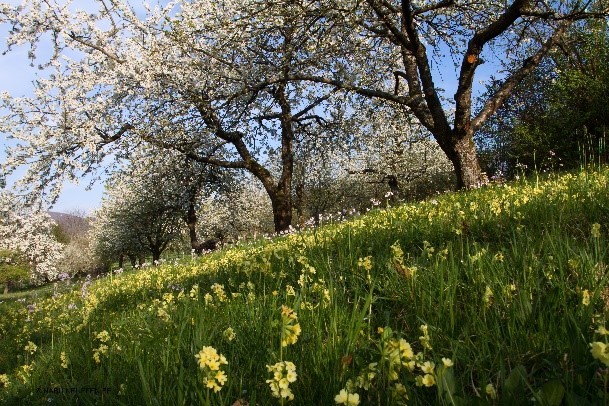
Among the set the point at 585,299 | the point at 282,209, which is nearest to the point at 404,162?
the point at 282,209

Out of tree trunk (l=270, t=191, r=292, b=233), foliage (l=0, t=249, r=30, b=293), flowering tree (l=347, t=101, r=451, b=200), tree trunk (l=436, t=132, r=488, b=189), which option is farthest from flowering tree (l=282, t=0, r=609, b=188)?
foliage (l=0, t=249, r=30, b=293)

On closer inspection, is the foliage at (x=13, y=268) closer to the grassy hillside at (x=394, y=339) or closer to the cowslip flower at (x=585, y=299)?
the grassy hillside at (x=394, y=339)

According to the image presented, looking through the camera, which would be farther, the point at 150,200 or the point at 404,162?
the point at 404,162

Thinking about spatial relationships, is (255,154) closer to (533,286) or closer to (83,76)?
(83,76)

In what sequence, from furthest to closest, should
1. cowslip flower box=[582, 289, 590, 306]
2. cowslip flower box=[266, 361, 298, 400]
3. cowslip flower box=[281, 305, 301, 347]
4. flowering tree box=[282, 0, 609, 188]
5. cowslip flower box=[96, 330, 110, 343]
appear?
flowering tree box=[282, 0, 609, 188] → cowslip flower box=[96, 330, 110, 343] → cowslip flower box=[582, 289, 590, 306] → cowslip flower box=[281, 305, 301, 347] → cowslip flower box=[266, 361, 298, 400]

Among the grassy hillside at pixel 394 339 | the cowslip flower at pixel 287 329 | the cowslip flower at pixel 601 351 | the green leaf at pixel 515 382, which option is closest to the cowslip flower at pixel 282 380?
the grassy hillside at pixel 394 339

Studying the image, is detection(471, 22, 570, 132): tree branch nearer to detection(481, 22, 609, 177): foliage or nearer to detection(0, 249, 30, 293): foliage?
detection(481, 22, 609, 177): foliage

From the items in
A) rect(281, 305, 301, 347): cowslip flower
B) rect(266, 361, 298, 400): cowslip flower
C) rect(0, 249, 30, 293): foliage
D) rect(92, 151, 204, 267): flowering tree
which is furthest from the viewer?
rect(0, 249, 30, 293): foliage

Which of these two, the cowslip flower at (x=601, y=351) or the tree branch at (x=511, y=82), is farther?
the tree branch at (x=511, y=82)

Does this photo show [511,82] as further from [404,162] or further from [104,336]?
[404,162]

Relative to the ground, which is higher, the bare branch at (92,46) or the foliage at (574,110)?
the bare branch at (92,46)

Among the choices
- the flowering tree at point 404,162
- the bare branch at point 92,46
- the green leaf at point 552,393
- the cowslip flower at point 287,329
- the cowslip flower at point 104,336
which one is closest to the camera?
the green leaf at point 552,393

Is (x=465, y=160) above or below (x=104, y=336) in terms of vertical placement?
above

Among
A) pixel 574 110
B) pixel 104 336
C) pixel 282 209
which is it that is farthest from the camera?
pixel 282 209
